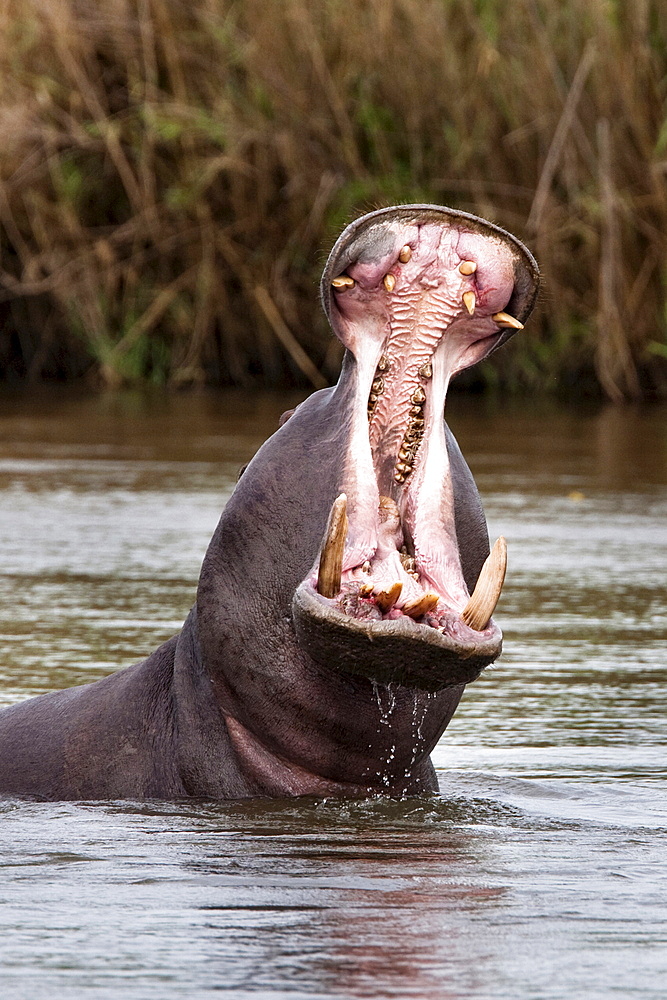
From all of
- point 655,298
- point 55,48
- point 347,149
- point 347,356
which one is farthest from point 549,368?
point 347,356

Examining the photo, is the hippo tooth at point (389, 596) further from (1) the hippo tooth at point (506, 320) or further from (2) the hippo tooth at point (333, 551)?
(1) the hippo tooth at point (506, 320)

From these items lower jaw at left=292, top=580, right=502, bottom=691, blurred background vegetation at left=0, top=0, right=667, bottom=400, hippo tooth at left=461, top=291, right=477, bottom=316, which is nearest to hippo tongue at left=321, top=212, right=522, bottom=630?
hippo tooth at left=461, top=291, right=477, bottom=316

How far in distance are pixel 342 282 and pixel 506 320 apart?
0.90 feet

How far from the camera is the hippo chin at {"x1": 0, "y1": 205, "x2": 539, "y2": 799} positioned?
3.05 metres

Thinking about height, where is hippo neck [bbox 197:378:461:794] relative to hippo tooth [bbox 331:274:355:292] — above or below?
below

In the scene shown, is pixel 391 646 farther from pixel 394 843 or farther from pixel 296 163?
pixel 296 163

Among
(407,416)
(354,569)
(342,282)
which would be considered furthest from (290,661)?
(342,282)

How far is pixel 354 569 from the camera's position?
3109 millimetres

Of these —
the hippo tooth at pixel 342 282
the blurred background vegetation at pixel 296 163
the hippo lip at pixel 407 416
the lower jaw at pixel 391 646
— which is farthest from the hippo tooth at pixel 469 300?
the blurred background vegetation at pixel 296 163

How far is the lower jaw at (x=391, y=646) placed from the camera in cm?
289

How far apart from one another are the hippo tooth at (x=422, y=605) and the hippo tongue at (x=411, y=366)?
0.07 ft

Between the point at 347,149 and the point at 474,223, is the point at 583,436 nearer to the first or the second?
the point at 347,149

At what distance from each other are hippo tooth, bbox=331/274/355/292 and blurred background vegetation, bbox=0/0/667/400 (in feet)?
29.1

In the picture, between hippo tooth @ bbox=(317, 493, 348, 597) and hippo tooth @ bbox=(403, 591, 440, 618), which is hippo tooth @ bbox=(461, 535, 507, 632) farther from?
hippo tooth @ bbox=(317, 493, 348, 597)
